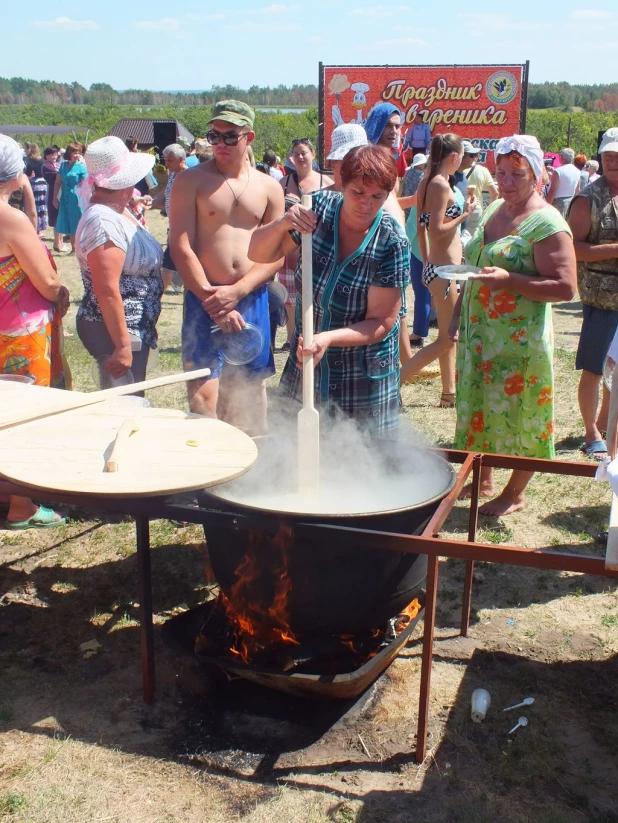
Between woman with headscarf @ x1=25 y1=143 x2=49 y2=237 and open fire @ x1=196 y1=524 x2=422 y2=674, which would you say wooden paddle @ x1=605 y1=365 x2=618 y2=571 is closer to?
open fire @ x1=196 y1=524 x2=422 y2=674

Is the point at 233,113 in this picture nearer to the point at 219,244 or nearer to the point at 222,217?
the point at 222,217

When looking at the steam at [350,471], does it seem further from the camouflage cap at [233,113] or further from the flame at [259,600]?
the camouflage cap at [233,113]

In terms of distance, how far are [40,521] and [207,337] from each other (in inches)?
56.7

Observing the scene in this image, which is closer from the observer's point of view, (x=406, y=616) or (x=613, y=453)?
(x=613, y=453)

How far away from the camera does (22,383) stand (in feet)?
10.2

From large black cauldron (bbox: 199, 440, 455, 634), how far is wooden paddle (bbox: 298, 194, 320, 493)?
0.30m

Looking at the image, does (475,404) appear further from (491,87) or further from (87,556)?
(491,87)

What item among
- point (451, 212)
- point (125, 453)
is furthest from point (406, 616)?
point (451, 212)

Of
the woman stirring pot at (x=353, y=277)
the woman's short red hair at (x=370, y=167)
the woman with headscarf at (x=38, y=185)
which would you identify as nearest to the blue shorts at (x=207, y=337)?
the woman stirring pot at (x=353, y=277)

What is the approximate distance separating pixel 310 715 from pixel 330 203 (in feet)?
6.21

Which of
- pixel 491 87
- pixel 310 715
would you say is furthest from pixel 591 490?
pixel 491 87

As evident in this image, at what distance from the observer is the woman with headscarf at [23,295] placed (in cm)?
367

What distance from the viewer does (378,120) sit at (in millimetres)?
5031

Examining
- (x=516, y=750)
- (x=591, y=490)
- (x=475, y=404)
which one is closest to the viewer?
(x=516, y=750)
